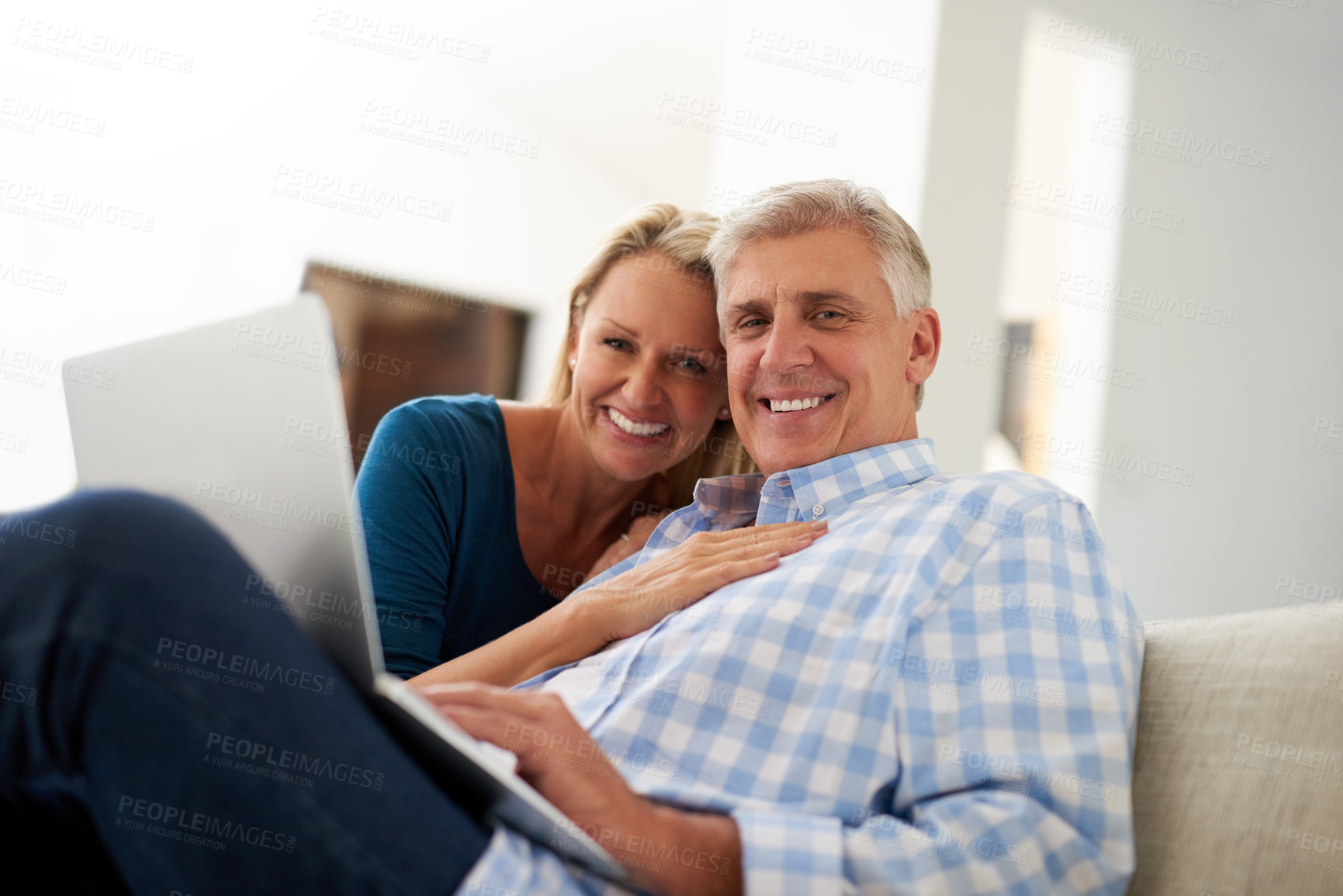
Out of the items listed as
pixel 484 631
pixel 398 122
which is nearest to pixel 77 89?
pixel 398 122

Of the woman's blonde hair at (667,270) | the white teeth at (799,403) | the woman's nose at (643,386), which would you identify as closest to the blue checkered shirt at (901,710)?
the white teeth at (799,403)

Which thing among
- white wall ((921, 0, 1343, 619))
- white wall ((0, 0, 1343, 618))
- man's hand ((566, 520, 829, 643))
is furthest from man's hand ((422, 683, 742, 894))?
white wall ((921, 0, 1343, 619))

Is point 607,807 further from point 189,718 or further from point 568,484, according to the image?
point 568,484

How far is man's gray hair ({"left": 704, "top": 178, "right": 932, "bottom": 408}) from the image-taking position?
134cm

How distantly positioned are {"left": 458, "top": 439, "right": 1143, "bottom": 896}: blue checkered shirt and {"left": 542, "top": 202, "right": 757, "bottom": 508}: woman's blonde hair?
0.58 m

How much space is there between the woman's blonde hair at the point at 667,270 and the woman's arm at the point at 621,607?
0.50m

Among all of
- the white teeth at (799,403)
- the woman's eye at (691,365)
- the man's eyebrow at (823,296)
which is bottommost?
the white teeth at (799,403)

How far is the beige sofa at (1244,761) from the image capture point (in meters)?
0.79

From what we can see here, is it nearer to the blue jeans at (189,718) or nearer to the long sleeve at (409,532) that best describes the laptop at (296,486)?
the blue jeans at (189,718)

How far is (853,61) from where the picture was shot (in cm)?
283

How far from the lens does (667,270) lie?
156cm

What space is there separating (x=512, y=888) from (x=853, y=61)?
8.78ft

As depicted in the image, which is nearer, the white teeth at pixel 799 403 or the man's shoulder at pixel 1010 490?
the man's shoulder at pixel 1010 490

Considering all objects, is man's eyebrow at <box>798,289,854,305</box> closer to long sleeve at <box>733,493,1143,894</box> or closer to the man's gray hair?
the man's gray hair
